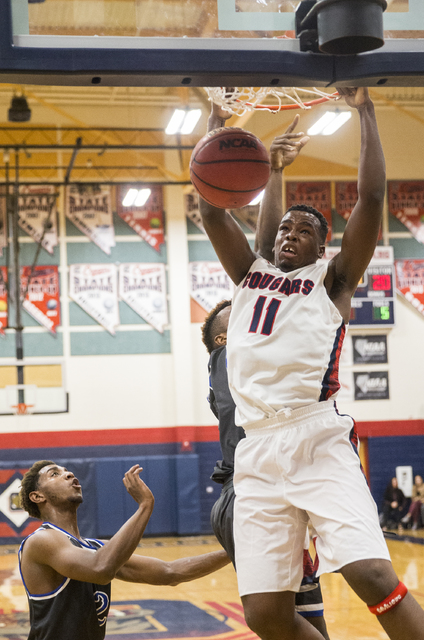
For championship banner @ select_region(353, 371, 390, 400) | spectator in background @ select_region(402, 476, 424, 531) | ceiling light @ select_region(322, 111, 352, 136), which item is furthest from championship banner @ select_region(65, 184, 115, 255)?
spectator in background @ select_region(402, 476, 424, 531)

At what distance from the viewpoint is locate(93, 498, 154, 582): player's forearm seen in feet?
10.6

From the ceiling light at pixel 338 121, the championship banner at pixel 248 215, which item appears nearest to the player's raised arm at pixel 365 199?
the ceiling light at pixel 338 121

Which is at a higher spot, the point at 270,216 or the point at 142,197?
the point at 142,197

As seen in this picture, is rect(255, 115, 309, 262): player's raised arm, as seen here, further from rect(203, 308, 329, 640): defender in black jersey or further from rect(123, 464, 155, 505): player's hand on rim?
rect(123, 464, 155, 505): player's hand on rim

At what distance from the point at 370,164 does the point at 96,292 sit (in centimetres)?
1153

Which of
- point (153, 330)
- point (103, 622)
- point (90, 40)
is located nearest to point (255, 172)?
point (90, 40)

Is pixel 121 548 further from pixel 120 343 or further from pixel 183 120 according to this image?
pixel 120 343

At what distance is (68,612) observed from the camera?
11.0 feet

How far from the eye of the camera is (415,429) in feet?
48.5

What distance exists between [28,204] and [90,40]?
1190 centimetres

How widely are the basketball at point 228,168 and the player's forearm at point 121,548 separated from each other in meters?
1.35

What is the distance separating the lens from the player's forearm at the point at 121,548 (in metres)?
3.23

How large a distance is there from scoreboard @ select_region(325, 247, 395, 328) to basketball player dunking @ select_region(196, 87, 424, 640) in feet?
38.3

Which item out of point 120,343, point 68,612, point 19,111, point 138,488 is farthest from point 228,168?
point 120,343
